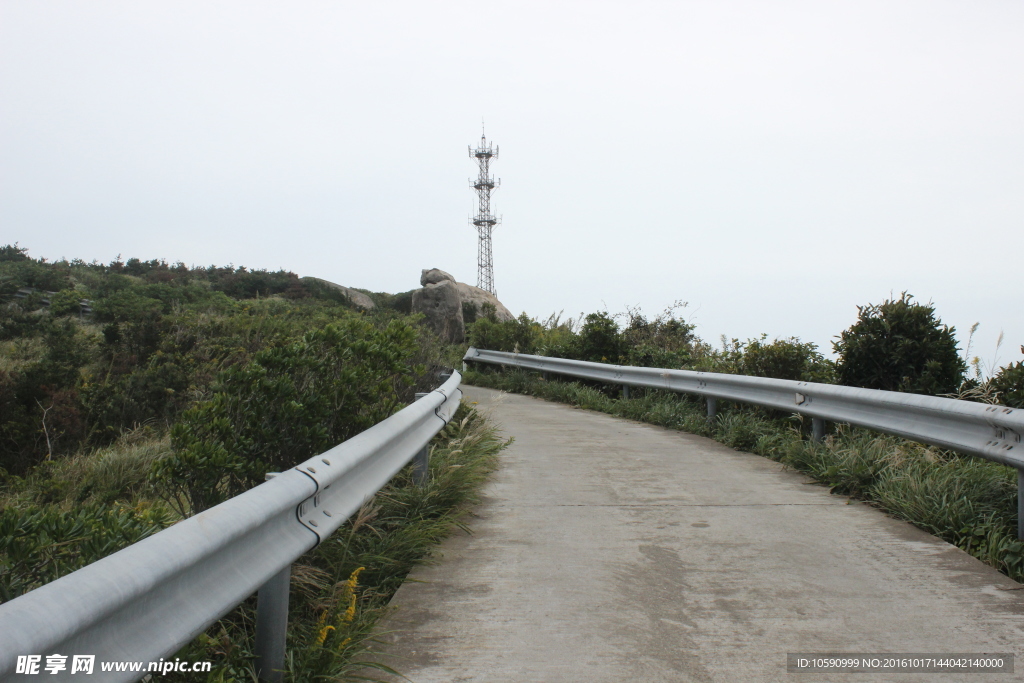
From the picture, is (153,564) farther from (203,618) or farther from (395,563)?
(395,563)

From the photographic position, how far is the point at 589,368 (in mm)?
14023

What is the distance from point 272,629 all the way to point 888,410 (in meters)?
5.19

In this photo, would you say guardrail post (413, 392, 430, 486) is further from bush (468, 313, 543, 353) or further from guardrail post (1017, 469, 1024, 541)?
bush (468, 313, 543, 353)

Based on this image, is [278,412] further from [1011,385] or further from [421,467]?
[1011,385]

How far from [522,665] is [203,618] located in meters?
1.45

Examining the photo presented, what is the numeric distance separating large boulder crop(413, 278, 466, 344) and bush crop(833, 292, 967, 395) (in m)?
15.7

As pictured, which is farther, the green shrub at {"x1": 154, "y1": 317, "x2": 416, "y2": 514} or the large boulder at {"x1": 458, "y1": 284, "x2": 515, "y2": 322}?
the large boulder at {"x1": 458, "y1": 284, "x2": 515, "y2": 322}

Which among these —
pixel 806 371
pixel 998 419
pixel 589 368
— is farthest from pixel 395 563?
pixel 589 368

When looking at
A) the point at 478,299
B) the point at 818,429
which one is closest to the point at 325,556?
the point at 818,429

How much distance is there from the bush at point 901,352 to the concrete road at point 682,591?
3.23 metres

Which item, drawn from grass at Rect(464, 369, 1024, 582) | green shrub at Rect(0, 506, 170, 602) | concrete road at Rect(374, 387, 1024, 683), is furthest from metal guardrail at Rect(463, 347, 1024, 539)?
green shrub at Rect(0, 506, 170, 602)

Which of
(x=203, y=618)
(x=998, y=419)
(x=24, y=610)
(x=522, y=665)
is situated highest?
(x=998, y=419)

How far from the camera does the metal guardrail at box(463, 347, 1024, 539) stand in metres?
4.86

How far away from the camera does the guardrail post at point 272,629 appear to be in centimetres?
283
